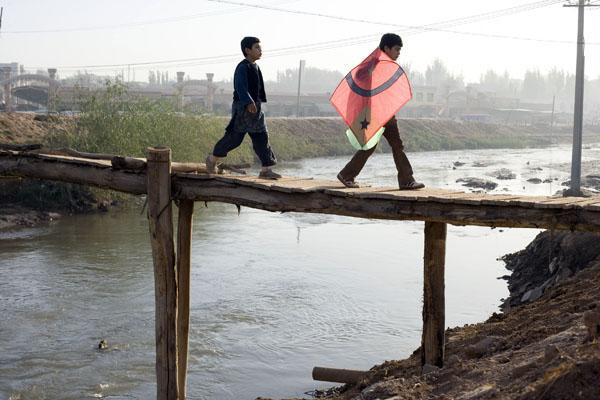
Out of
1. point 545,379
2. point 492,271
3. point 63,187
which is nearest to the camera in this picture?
point 545,379

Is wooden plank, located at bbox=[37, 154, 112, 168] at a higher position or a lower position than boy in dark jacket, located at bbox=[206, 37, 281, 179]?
lower

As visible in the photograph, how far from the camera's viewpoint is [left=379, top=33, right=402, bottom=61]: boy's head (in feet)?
24.8

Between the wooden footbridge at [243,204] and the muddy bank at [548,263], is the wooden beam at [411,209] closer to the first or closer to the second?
the wooden footbridge at [243,204]

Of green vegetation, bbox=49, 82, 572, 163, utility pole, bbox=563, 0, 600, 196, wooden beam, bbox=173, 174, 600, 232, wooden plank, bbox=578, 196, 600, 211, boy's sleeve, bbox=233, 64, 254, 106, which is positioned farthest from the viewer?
green vegetation, bbox=49, 82, 572, 163

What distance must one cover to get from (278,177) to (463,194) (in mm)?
1794

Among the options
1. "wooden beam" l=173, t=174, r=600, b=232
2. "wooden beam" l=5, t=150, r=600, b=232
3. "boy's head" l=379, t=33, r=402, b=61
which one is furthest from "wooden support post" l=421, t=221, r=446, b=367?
"boy's head" l=379, t=33, r=402, b=61

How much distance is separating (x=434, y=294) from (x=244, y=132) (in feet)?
7.46

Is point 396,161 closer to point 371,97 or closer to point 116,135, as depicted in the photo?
point 371,97

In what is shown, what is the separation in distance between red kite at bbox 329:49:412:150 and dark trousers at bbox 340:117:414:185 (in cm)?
14

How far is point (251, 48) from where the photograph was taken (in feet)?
25.3

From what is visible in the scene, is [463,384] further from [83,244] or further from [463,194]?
[83,244]

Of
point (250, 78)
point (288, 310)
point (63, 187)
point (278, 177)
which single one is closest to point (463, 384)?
point (278, 177)

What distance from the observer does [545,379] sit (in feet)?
16.0

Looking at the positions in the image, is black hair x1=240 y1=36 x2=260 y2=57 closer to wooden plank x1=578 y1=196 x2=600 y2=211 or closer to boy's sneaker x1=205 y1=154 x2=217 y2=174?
boy's sneaker x1=205 y1=154 x2=217 y2=174
